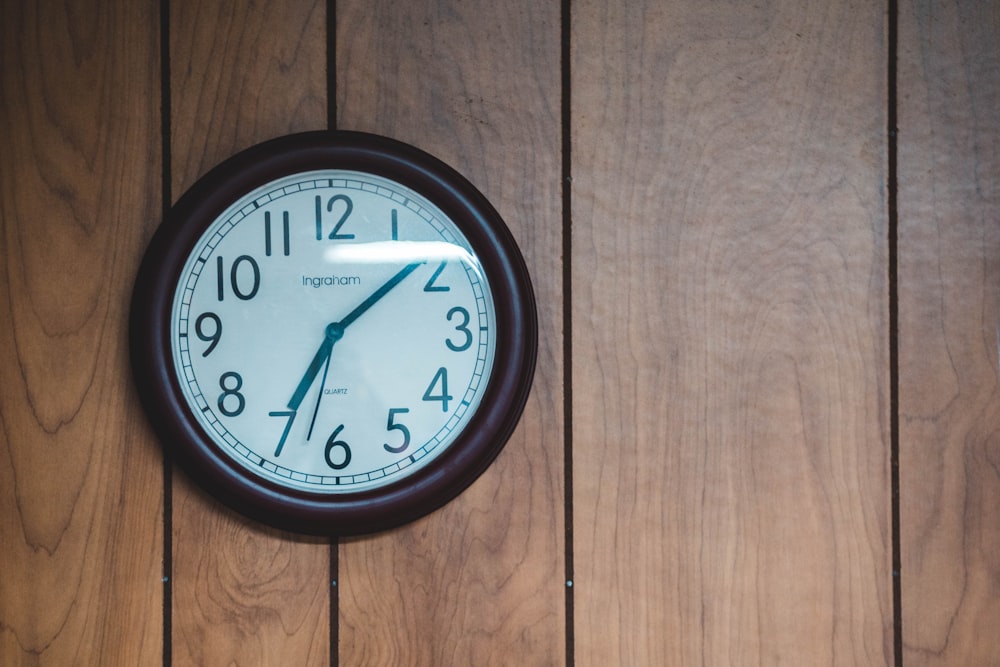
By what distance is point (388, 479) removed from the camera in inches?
34.7

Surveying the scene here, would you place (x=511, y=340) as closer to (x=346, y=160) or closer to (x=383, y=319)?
(x=383, y=319)

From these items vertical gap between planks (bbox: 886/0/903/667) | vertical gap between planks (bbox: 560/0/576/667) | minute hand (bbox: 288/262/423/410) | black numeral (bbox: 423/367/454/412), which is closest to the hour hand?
minute hand (bbox: 288/262/423/410)

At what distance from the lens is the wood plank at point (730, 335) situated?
0.91 m

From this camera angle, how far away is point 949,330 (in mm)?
930

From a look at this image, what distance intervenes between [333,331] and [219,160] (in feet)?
0.73

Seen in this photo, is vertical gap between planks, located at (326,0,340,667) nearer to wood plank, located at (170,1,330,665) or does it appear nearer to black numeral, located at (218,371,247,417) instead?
wood plank, located at (170,1,330,665)

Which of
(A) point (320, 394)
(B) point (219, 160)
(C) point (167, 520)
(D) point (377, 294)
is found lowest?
(C) point (167, 520)

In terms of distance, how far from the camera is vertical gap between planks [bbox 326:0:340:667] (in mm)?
896

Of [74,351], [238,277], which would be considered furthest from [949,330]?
[74,351]

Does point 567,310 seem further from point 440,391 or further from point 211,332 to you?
point 211,332

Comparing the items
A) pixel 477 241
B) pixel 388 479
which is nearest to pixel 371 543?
pixel 388 479

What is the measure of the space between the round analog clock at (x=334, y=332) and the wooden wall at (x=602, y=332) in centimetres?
4

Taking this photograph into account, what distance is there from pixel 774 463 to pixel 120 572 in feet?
2.30

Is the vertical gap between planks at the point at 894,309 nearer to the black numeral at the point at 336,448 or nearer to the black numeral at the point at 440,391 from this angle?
the black numeral at the point at 440,391
